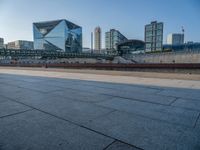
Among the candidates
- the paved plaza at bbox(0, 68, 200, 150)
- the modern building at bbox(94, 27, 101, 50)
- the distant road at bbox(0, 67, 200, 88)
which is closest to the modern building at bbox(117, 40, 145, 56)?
the distant road at bbox(0, 67, 200, 88)

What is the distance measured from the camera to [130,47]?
90688 mm

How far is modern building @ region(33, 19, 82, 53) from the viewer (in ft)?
340

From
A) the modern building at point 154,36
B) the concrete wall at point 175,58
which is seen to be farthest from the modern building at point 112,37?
the concrete wall at point 175,58

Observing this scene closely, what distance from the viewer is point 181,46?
307 feet

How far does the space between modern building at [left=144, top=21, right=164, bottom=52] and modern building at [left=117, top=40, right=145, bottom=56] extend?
8.68m

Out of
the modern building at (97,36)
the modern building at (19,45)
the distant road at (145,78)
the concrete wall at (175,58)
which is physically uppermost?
the modern building at (97,36)

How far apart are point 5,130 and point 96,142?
63.4 inches

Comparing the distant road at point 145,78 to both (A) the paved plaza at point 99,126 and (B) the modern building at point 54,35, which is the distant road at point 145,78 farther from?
(B) the modern building at point 54,35

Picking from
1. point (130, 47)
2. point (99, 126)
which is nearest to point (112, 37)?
point (130, 47)

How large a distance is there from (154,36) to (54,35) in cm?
6899

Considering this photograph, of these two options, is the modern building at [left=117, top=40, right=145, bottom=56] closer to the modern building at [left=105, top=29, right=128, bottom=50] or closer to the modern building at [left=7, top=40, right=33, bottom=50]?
the modern building at [left=105, top=29, right=128, bottom=50]

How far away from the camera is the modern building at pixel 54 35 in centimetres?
10350

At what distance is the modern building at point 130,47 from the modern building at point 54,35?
41.2 meters

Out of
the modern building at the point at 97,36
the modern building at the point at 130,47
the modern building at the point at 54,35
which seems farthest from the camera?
the modern building at the point at 97,36
